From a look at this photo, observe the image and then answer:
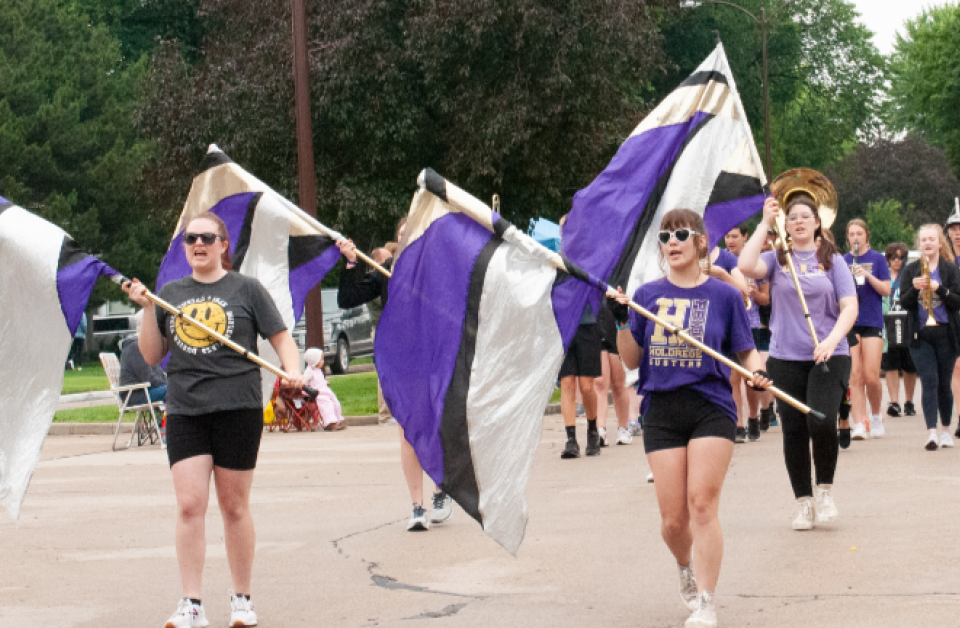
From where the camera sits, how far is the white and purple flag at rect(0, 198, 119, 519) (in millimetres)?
6984

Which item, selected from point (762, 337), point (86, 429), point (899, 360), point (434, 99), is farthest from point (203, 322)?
point (434, 99)

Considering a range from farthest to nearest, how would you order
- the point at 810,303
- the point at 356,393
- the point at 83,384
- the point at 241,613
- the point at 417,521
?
the point at 83,384 → the point at 356,393 → the point at 417,521 → the point at 810,303 → the point at 241,613

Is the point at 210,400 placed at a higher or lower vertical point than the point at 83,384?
lower

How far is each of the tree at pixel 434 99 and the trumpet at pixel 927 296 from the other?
13.8 m

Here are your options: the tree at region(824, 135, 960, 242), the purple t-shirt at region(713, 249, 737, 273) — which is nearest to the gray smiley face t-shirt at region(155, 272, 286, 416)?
the purple t-shirt at region(713, 249, 737, 273)

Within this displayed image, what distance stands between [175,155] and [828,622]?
24939 millimetres

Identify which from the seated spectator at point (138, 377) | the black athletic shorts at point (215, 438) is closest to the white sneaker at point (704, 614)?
the black athletic shorts at point (215, 438)

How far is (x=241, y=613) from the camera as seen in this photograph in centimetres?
604

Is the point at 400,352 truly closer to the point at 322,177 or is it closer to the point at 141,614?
the point at 141,614

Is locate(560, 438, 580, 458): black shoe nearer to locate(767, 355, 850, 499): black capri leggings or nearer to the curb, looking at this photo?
locate(767, 355, 850, 499): black capri leggings

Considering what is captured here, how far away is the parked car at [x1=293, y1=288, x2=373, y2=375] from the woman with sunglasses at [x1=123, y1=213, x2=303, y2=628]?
882 inches

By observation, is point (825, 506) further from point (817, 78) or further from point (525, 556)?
point (817, 78)

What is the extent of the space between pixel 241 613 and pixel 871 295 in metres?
8.19

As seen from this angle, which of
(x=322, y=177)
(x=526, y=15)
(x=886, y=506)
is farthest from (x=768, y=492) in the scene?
(x=322, y=177)
